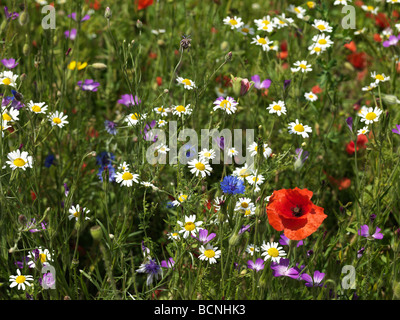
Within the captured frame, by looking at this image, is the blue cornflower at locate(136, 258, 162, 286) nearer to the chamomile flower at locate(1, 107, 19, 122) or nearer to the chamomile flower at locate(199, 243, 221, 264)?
the chamomile flower at locate(199, 243, 221, 264)

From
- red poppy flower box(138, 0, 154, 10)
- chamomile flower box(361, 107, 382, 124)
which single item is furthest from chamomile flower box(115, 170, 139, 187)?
red poppy flower box(138, 0, 154, 10)

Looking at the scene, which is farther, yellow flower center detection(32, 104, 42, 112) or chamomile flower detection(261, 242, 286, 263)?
yellow flower center detection(32, 104, 42, 112)

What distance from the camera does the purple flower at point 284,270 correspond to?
4.56 ft

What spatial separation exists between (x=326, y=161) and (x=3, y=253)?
138 centimetres

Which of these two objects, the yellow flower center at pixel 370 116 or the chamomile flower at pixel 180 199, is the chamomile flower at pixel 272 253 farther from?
the yellow flower center at pixel 370 116

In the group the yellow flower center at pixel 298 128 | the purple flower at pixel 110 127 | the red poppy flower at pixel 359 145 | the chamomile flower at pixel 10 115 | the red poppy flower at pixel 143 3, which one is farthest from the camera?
the red poppy flower at pixel 143 3

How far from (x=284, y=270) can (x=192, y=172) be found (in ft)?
1.29

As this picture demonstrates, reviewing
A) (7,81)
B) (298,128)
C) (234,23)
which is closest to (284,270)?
(298,128)

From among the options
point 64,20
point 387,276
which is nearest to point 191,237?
point 387,276

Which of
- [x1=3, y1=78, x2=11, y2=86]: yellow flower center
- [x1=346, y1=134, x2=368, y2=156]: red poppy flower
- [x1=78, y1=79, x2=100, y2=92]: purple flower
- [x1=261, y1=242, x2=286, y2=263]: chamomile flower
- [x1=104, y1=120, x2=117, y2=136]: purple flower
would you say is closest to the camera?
[x1=261, y1=242, x2=286, y2=263]: chamomile flower

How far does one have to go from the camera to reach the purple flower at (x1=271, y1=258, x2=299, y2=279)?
1.39 meters

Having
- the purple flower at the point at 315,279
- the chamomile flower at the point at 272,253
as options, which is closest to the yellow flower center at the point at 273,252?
the chamomile flower at the point at 272,253

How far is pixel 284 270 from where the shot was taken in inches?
55.4

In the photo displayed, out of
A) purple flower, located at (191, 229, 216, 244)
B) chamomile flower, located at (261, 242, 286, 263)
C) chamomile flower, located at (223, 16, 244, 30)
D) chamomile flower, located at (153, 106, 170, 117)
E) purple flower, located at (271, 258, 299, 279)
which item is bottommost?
purple flower, located at (271, 258, 299, 279)
